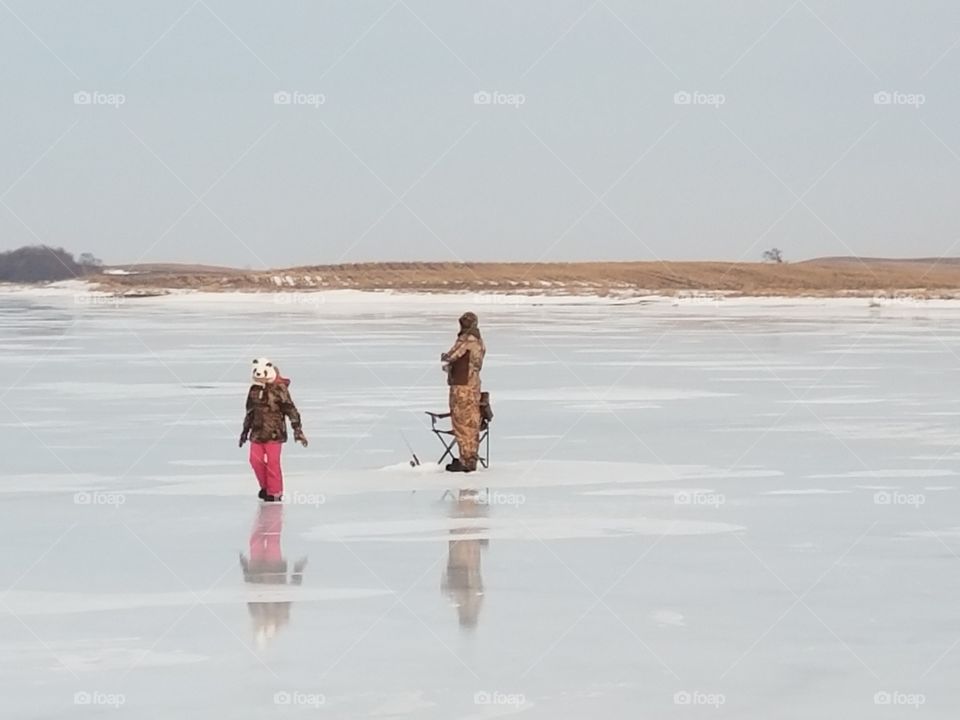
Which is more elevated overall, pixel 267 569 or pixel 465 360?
pixel 465 360

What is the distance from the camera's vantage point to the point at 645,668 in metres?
7.03

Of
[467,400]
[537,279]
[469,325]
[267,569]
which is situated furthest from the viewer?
[537,279]

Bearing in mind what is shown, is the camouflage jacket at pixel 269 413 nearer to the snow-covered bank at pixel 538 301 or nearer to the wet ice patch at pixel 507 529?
the wet ice patch at pixel 507 529

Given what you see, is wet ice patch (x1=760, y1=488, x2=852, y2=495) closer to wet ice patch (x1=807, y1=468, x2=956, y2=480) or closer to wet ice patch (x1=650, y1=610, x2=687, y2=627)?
wet ice patch (x1=807, y1=468, x2=956, y2=480)

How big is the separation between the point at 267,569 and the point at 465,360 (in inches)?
167

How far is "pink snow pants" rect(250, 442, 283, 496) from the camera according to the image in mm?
11859

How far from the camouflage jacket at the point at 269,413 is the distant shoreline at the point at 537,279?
79954 millimetres

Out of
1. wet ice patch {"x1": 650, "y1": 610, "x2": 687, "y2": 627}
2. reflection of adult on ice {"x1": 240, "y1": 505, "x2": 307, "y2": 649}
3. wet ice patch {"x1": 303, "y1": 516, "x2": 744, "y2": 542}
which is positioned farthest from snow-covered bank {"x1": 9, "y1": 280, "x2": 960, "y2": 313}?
wet ice patch {"x1": 650, "y1": 610, "x2": 687, "y2": 627}

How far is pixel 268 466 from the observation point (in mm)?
11852

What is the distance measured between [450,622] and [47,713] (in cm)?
213

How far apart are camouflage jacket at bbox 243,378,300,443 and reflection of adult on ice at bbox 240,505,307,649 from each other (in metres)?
0.61

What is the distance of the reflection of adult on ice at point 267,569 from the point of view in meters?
7.86

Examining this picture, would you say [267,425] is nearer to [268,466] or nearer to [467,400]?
[268,466]

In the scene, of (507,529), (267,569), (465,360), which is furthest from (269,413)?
(267,569)
